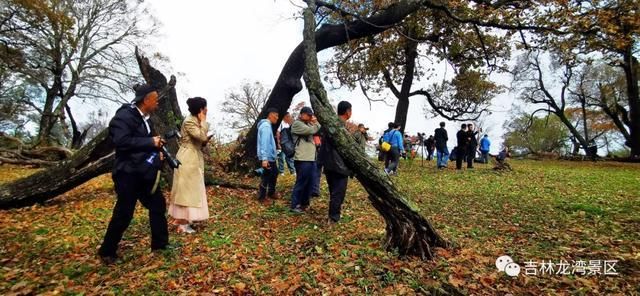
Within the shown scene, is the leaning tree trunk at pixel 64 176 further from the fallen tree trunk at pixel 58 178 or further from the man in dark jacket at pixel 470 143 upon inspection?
the man in dark jacket at pixel 470 143

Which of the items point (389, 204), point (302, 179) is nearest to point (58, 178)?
point (302, 179)

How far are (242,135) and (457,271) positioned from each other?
7491 mm

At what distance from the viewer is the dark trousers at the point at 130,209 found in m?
3.92

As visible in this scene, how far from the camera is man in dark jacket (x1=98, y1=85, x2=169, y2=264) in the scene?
3.87 m

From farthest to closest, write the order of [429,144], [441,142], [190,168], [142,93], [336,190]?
[429,144], [441,142], [336,190], [190,168], [142,93]

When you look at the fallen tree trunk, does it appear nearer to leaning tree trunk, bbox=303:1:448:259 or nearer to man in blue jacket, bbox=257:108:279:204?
man in blue jacket, bbox=257:108:279:204

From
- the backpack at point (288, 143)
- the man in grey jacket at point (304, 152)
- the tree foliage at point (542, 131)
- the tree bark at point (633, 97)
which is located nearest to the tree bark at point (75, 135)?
the backpack at point (288, 143)

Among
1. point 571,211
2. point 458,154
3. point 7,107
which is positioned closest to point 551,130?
point 458,154

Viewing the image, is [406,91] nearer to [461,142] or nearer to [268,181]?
[461,142]

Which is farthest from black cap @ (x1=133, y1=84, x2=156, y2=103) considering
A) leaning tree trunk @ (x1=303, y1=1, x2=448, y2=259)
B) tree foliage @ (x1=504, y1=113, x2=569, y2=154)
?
tree foliage @ (x1=504, y1=113, x2=569, y2=154)

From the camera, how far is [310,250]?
4.49 meters

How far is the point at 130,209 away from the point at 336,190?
2.76m

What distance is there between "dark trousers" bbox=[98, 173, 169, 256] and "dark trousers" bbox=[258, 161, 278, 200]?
2744 millimetres

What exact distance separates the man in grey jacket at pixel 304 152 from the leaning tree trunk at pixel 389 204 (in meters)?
1.17
